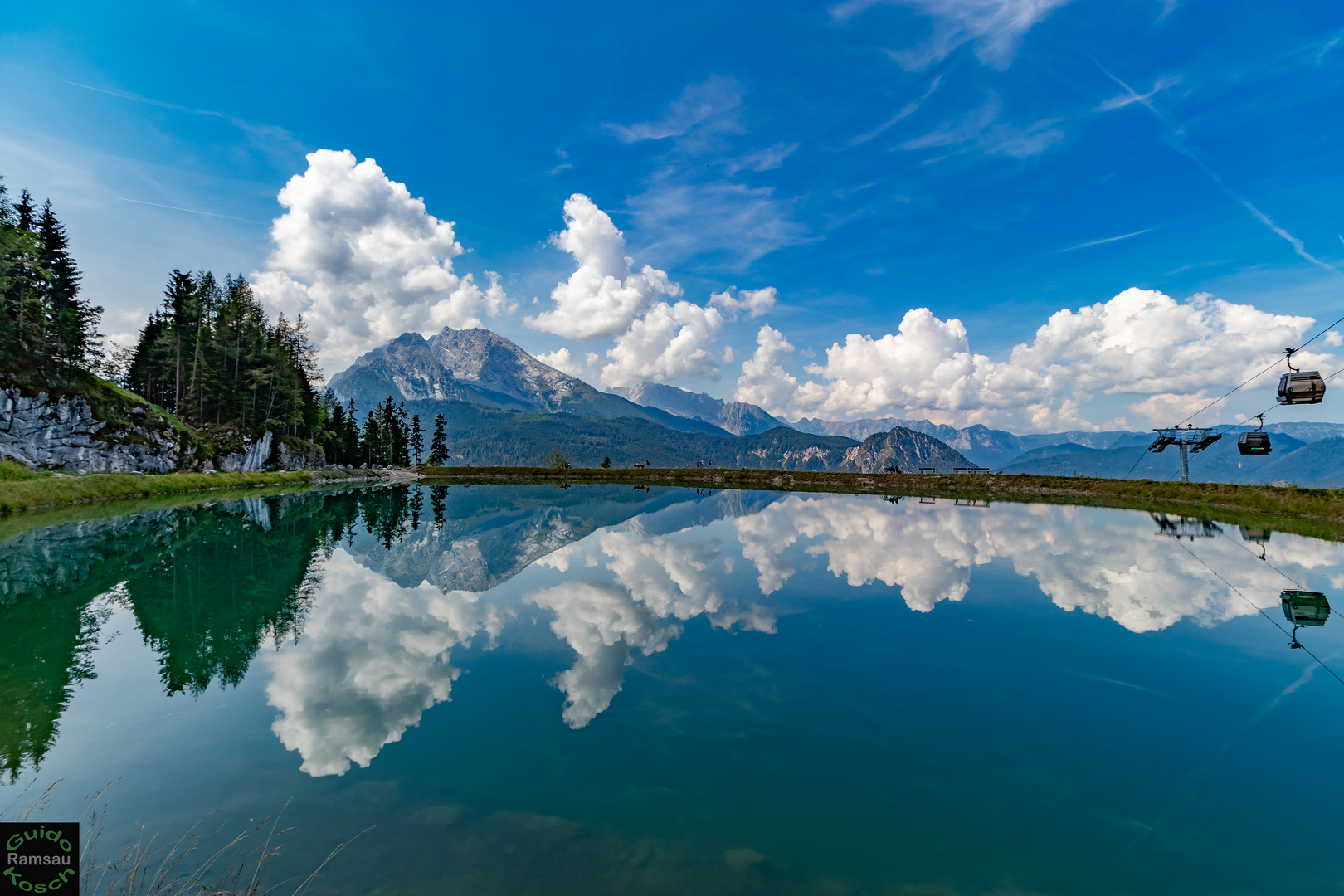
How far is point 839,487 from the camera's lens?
93688 millimetres

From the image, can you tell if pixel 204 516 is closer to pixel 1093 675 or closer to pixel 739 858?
pixel 739 858

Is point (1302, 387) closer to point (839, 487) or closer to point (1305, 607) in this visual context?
point (1305, 607)

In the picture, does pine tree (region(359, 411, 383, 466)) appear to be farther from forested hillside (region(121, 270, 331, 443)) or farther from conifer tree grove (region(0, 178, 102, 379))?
conifer tree grove (region(0, 178, 102, 379))

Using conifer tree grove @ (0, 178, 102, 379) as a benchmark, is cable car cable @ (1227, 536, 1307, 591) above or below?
below

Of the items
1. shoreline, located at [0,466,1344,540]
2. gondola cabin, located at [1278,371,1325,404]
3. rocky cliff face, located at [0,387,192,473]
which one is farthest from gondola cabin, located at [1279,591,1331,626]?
rocky cliff face, located at [0,387,192,473]

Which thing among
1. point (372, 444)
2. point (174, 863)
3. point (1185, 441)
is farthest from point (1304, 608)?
point (372, 444)

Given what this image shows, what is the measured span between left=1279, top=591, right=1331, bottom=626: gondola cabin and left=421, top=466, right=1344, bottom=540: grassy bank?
27.1 metres

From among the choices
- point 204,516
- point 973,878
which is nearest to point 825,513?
point 973,878

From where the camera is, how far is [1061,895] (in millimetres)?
5848

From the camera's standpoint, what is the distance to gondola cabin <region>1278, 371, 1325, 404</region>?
97.5 ft

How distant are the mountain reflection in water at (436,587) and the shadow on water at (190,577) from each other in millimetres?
101

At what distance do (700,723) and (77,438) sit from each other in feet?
262

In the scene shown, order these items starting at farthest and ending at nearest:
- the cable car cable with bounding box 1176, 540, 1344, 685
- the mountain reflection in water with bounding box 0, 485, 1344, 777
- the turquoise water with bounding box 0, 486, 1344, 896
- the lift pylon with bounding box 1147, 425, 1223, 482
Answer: the lift pylon with bounding box 1147, 425, 1223, 482
the cable car cable with bounding box 1176, 540, 1344, 685
the mountain reflection in water with bounding box 0, 485, 1344, 777
the turquoise water with bounding box 0, 486, 1344, 896

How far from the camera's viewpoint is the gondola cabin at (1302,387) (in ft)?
97.5
